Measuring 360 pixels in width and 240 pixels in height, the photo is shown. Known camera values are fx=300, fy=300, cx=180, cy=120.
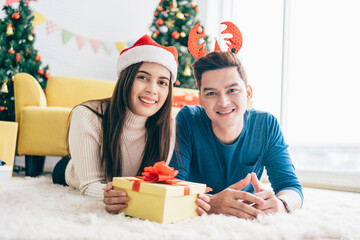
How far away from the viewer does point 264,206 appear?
914 mm

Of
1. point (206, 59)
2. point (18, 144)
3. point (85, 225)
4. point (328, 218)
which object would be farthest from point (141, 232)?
point (18, 144)

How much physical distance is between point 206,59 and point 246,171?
1.63 feet

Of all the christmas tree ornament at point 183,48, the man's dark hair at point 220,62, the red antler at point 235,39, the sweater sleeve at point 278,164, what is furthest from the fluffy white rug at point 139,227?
the christmas tree ornament at point 183,48

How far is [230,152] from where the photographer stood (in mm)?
1211

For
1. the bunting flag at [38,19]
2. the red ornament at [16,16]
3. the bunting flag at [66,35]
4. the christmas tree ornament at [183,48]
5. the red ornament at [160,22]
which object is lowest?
the christmas tree ornament at [183,48]

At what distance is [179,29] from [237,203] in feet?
8.77

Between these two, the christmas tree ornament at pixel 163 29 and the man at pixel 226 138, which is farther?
the christmas tree ornament at pixel 163 29

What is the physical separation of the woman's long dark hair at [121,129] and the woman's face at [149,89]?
0.03m

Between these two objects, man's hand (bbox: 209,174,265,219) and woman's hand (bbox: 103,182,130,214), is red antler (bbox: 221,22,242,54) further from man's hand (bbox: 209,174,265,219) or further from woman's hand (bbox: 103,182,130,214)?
woman's hand (bbox: 103,182,130,214)

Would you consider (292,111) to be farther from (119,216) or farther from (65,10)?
(65,10)

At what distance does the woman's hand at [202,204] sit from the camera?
91 centimetres

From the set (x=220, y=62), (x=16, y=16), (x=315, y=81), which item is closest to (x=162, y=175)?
(x=220, y=62)

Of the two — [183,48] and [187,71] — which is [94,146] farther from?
[183,48]

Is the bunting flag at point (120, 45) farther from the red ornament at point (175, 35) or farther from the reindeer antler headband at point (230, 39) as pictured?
the reindeer antler headband at point (230, 39)
